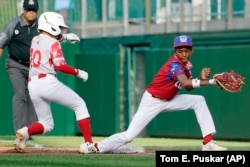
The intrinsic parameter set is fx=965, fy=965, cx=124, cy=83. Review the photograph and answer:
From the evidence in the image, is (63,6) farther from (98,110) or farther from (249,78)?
(249,78)

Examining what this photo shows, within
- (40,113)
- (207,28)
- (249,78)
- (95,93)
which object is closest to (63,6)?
(95,93)

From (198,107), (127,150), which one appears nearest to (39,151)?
(127,150)

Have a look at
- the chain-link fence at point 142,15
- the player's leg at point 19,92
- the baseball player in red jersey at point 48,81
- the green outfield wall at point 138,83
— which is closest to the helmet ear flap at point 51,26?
the baseball player in red jersey at point 48,81

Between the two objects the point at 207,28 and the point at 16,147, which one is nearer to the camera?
the point at 16,147

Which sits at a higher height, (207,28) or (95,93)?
(207,28)

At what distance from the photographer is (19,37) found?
46.6 feet

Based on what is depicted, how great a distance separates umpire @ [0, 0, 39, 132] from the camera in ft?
46.3

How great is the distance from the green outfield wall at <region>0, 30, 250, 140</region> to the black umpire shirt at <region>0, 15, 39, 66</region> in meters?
4.96

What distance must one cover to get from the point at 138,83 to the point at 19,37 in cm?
616

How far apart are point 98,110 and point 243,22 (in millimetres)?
3785

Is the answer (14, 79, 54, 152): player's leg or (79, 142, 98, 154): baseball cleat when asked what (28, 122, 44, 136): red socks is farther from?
(79, 142, 98, 154): baseball cleat

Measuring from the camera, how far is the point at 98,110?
20219 millimetres

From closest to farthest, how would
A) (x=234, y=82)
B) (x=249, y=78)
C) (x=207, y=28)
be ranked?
(x=234, y=82)
(x=249, y=78)
(x=207, y=28)

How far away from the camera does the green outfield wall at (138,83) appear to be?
58.5 ft
